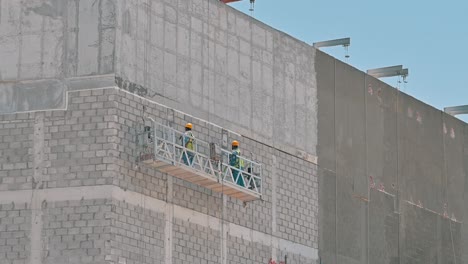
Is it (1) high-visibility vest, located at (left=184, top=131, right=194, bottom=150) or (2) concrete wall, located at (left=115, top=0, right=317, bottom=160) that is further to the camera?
(2) concrete wall, located at (left=115, top=0, right=317, bottom=160)

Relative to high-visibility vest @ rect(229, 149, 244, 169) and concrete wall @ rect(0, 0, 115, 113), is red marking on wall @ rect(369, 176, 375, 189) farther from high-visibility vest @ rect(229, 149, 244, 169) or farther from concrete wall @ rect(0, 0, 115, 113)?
concrete wall @ rect(0, 0, 115, 113)

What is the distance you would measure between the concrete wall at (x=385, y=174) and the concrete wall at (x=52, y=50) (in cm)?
1331

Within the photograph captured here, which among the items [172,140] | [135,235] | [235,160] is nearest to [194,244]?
[135,235]

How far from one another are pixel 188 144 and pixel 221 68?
15.8 ft

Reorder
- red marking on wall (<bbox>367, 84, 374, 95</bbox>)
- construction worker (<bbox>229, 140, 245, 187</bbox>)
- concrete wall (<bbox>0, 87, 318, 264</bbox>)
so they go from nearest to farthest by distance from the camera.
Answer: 1. concrete wall (<bbox>0, 87, 318, 264</bbox>)
2. construction worker (<bbox>229, 140, 245, 187</bbox>)
3. red marking on wall (<bbox>367, 84, 374, 95</bbox>)

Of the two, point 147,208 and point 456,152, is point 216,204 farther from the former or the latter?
point 456,152

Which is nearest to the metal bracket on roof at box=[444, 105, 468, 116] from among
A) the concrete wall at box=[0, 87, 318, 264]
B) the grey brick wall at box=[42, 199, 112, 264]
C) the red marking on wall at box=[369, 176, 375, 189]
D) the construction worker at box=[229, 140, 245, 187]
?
the red marking on wall at box=[369, 176, 375, 189]

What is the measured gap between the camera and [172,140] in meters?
53.8

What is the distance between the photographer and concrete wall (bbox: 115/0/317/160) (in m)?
54.0

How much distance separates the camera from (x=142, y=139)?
173 feet

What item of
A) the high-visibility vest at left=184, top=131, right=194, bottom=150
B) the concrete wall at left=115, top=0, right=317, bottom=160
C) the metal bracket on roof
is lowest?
the high-visibility vest at left=184, top=131, right=194, bottom=150

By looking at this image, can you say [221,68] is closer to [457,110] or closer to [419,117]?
[419,117]

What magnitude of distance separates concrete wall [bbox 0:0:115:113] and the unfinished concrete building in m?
0.05

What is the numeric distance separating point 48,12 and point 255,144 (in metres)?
10.1
